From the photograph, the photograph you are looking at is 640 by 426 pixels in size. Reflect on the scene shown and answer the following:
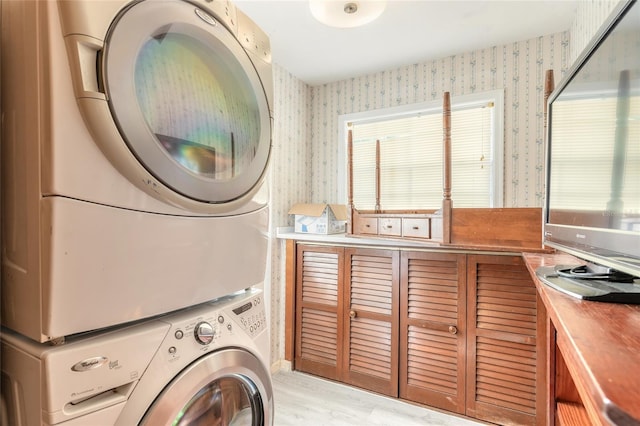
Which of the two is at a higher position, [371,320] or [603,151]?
[603,151]

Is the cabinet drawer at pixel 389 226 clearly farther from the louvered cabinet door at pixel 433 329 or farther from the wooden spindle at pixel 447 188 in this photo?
the wooden spindle at pixel 447 188

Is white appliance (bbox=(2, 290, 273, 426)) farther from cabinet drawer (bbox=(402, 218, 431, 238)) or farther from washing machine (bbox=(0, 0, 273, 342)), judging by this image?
cabinet drawer (bbox=(402, 218, 431, 238))

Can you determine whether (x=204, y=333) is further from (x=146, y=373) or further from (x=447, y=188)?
(x=447, y=188)

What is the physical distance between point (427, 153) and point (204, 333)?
2.21m

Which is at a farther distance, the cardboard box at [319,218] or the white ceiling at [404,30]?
the cardboard box at [319,218]

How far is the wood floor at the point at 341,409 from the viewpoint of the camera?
1.84 meters

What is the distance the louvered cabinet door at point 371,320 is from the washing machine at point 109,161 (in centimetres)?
141

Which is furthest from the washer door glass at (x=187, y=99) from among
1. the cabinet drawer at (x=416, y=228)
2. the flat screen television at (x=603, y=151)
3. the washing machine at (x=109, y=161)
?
the cabinet drawer at (x=416, y=228)

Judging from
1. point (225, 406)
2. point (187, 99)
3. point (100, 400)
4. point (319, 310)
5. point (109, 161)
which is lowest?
point (319, 310)

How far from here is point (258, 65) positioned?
3.40ft

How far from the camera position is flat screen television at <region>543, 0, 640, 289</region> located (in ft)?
2.15

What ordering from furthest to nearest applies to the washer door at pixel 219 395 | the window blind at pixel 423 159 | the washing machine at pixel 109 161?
the window blind at pixel 423 159, the washer door at pixel 219 395, the washing machine at pixel 109 161

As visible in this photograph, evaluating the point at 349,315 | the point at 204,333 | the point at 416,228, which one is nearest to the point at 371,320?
the point at 349,315

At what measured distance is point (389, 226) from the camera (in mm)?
2152
